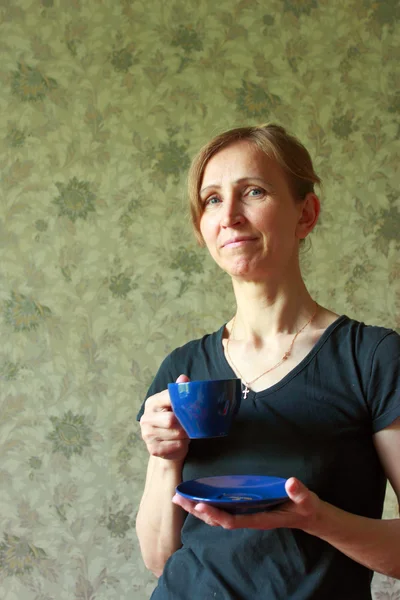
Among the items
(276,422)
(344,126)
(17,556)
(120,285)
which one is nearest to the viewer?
(276,422)

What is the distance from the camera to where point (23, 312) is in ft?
6.56

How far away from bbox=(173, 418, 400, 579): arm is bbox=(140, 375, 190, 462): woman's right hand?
0.57 ft

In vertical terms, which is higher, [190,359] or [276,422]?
[190,359]

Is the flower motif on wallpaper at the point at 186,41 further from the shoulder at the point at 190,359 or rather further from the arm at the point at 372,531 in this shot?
the arm at the point at 372,531

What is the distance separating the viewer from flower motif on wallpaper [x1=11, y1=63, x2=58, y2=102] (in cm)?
207

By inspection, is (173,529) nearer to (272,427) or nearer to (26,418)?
(272,427)

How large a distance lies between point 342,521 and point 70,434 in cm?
133

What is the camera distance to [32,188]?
2.05 m

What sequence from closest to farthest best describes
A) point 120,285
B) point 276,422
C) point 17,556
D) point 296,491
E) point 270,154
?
point 296,491 → point 276,422 → point 270,154 → point 17,556 → point 120,285

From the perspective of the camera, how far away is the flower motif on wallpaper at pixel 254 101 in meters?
2.13

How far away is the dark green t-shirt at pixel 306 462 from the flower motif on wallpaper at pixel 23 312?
3.77 feet

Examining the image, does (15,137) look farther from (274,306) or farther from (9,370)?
(274,306)

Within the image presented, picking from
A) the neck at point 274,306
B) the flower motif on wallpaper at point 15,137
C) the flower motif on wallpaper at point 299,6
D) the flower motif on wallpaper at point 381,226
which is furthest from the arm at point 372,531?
the flower motif on wallpaper at point 299,6

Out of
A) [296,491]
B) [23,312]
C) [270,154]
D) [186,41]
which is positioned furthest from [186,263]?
[296,491]
